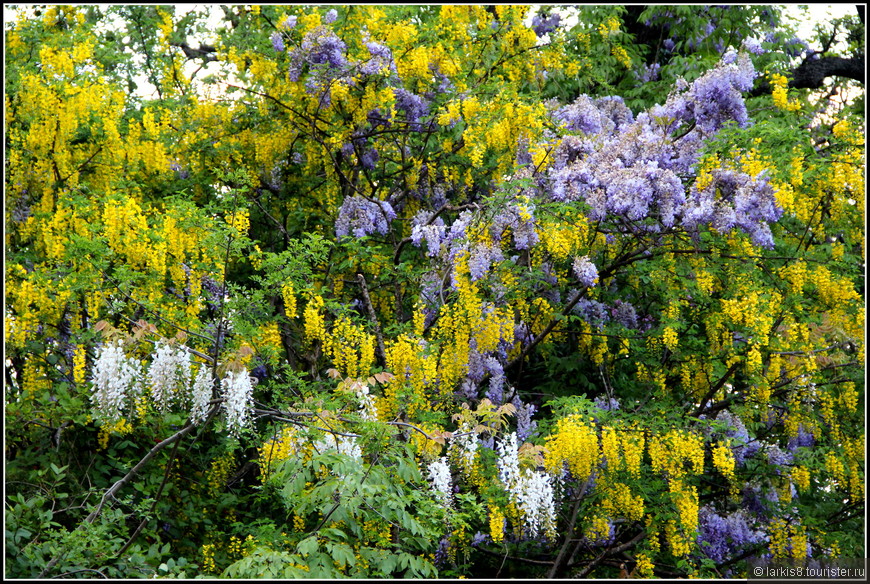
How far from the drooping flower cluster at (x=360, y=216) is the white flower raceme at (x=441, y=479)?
253 centimetres

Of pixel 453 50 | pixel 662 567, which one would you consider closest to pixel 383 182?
pixel 453 50

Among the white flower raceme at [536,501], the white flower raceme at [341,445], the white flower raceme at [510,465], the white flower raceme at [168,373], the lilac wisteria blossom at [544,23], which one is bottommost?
the white flower raceme at [536,501]

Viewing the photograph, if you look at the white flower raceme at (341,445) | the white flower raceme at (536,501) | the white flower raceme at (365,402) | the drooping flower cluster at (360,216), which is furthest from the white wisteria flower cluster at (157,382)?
the drooping flower cluster at (360,216)

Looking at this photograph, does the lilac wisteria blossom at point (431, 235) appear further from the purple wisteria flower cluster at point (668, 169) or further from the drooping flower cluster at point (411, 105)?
the drooping flower cluster at point (411, 105)

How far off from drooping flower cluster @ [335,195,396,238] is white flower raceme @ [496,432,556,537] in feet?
8.42

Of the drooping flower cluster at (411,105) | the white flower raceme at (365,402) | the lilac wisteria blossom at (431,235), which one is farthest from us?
the drooping flower cluster at (411,105)

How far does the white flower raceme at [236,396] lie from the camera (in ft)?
17.6

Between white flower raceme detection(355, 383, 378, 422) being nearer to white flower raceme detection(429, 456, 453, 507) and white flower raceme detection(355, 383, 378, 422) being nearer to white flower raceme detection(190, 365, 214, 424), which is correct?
white flower raceme detection(429, 456, 453, 507)

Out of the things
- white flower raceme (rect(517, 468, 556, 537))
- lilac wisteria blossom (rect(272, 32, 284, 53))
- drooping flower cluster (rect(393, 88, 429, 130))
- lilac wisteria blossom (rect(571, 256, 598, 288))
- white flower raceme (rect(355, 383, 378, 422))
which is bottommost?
white flower raceme (rect(517, 468, 556, 537))

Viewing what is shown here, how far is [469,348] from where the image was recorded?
685 centimetres

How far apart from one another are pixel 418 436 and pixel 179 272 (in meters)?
2.07

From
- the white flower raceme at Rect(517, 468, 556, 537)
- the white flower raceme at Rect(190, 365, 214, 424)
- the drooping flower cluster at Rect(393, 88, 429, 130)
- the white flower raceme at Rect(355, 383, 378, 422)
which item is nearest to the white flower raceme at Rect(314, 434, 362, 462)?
the white flower raceme at Rect(355, 383, 378, 422)

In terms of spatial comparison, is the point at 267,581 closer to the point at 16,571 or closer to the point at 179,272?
the point at 16,571

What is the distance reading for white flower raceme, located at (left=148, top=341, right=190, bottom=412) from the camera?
5.50 m
